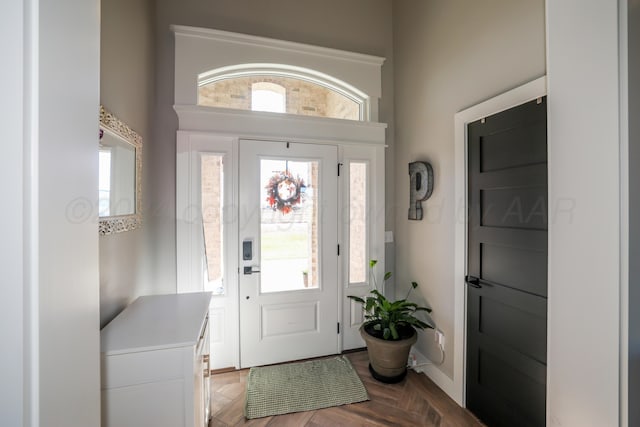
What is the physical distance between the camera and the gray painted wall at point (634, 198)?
89cm

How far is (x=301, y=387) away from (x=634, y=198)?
2.22 m

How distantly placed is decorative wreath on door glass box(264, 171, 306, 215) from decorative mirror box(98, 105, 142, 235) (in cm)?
99

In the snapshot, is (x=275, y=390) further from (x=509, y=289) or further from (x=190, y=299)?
(x=509, y=289)

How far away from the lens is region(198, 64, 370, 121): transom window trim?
241 cm

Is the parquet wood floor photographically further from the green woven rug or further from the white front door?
the white front door

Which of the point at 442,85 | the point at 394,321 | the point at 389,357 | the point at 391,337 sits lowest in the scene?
the point at 389,357

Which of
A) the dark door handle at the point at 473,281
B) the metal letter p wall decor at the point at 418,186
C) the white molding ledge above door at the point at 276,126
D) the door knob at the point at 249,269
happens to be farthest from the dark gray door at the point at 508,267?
the door knob at the point at 249,269

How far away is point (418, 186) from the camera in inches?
94.0

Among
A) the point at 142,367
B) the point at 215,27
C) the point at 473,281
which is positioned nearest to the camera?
the point at 142,367

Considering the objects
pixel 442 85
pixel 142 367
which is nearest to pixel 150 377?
pixel 142 367

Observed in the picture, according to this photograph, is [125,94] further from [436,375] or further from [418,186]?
[436,375]

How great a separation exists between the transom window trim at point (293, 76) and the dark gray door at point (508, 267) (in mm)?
1192

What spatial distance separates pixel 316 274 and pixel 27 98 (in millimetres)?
2268

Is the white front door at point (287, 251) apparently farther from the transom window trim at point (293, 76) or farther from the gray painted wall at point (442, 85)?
the gray painted wall at point (442, 85)
